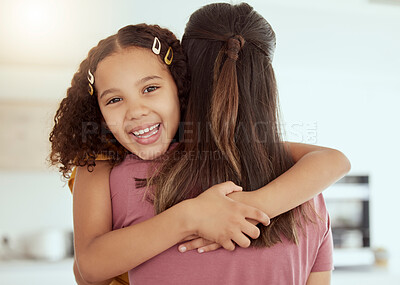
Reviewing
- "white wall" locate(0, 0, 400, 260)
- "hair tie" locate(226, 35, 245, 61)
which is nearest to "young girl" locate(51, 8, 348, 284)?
"hair tie" locate(226, 35, 245, 61)

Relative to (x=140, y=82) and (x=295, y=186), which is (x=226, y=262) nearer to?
(x=295, y=186)

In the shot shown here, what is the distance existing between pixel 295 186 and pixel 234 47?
0.90ft

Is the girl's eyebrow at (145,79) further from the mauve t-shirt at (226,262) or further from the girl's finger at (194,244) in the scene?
the girl's finger at (194,244)

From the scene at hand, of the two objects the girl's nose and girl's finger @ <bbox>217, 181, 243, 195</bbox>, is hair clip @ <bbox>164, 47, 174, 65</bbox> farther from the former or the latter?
girl's finger @ <bbox>217, 181, 243, 195</bbox>

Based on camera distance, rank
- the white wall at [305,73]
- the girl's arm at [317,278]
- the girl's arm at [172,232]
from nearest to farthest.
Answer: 1. the girl's arm at [172,232]
2. the girl's arm at [317,278]
3. the white wall at [305,73]

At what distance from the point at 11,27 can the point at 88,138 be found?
2.01 meters

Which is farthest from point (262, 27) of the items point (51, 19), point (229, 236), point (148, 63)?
point (51, 19)

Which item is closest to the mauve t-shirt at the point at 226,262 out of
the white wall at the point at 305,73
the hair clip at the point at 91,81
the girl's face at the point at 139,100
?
the girl's face at the point at 139,100

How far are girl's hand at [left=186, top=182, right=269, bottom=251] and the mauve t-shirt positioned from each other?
0.11ft

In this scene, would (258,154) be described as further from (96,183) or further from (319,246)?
(96,183)

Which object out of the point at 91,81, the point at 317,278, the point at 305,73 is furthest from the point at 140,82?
the point at 305,73

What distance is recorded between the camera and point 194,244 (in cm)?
74

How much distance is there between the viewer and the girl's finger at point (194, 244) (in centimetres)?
74

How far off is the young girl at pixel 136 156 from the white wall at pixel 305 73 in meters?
1.82
